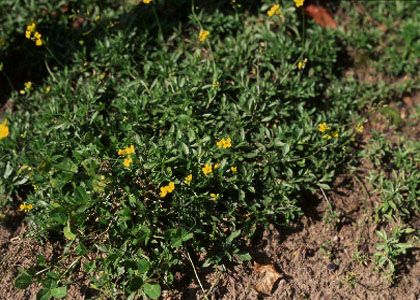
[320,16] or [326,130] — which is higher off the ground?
[320,16]

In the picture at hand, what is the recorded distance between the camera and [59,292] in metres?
3.26

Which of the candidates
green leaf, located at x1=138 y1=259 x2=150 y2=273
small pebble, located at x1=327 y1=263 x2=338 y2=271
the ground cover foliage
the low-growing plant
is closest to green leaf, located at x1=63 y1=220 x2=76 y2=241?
the ground cover foliage

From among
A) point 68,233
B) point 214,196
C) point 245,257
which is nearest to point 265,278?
point 245,257

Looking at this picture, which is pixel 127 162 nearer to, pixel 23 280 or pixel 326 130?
pixel 23 280

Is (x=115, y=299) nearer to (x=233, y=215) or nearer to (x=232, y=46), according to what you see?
(x=233, y=215)

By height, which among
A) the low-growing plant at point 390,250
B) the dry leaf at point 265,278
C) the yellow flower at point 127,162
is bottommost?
the low-growing plant at point 390,250

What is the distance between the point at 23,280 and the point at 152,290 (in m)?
0.86

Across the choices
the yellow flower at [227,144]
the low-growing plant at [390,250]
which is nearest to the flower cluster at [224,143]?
the yellow flower at [227,144]

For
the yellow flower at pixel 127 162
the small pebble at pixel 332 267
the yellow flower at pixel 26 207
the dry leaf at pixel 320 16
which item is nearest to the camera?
the yellow flower at pixel 127 162

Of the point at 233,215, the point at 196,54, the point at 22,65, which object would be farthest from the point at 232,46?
the point at 22,65

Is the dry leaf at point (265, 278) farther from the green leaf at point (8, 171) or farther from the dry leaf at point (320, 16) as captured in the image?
the dry leaf at point (320, 16)

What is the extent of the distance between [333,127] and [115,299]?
2.28 metres

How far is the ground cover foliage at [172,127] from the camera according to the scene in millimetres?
3498

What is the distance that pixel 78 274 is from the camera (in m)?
3.54
